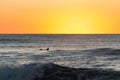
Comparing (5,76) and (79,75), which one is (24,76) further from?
(79,75)

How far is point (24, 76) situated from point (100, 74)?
13.6ft

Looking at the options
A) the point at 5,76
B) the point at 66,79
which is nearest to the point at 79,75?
the point at 66,79

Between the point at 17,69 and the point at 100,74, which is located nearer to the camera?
the point at 17,69

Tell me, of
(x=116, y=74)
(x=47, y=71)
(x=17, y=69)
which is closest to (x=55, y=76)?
(x=47, y=71)

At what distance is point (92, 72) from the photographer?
18141 millimetres

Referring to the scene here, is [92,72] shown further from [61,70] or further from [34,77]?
[34,77]

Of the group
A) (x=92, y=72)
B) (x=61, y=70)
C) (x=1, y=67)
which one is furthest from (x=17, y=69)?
(x=92, y=72)

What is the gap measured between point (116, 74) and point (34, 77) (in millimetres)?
4480

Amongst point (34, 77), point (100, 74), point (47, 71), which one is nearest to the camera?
point (34, 77)

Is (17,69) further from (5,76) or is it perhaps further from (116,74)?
(116,74)

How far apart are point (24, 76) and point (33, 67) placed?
134 centimetres

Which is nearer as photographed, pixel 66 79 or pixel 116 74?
pixel 66 79

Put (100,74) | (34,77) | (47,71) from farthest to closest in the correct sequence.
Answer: (100,74) → (47,71) → (34,77)

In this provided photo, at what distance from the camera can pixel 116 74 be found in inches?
702
